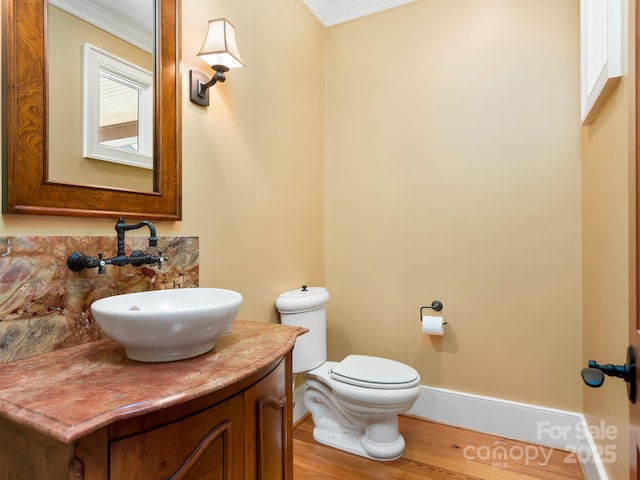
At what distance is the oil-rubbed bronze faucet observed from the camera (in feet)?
3.43

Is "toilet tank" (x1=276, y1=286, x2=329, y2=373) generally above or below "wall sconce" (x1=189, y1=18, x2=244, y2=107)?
below

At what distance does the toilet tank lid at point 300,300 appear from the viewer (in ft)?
6.34

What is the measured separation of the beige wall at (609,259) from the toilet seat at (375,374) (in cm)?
76

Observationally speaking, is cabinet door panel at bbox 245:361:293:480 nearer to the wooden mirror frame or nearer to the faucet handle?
the faucet handle

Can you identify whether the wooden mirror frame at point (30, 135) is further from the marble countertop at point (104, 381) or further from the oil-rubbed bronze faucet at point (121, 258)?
the marble countertop at point (104, 381)

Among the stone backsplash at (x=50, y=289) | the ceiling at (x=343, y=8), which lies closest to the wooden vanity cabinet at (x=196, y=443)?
the stone backsplash at (x=50, y=289)

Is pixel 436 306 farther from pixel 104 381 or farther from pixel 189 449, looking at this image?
pixel 104 381

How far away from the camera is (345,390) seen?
Answer: 5.77 feet

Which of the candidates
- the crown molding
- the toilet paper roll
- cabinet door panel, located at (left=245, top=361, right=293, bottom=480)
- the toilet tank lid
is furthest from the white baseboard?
the crown molding

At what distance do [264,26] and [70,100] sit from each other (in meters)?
1.19

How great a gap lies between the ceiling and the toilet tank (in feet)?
6.15

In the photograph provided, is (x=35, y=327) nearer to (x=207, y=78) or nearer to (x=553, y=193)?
(x=207, y=78)

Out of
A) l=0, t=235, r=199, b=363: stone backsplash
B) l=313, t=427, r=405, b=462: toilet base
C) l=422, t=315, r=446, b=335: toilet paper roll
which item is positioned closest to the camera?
l=0, t=235, r=199, b=363: stone backsplash

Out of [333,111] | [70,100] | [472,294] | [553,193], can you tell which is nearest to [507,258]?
[472,294]
